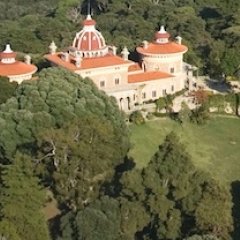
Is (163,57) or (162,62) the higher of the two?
(163,57)

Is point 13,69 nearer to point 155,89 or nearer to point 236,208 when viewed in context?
point 155,89

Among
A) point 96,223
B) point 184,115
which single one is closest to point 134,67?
point 184,115

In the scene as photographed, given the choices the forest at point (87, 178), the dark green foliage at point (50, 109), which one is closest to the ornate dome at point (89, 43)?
the forest at point (87, 178)

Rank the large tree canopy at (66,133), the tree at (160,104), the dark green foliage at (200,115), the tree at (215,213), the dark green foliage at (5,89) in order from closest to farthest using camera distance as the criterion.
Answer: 1. the tree at (215,213)
2. the large tree canopy at (66,133)
3. the dark green foliage at (5,89)
4. the dark green foliage at (200,115)
5. the tree at (160,104)

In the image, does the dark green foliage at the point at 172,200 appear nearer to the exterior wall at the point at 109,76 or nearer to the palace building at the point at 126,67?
the palace building at the point at 126,67

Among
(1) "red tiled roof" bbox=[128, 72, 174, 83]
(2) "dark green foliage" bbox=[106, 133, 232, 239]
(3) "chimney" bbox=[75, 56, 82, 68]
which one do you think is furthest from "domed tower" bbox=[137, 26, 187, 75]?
(2) "dark green foliage" bbox=[106, 133, 232, 239]

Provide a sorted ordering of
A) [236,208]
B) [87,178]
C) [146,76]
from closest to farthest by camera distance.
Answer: [87,178] → [236,208] → [146,76]

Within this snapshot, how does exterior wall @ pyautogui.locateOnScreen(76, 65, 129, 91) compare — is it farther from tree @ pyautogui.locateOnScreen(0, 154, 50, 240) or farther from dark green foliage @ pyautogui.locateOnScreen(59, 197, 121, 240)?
dark green foliage @ pyautogui.locateOnScreen(59, 197, 121, 240)
